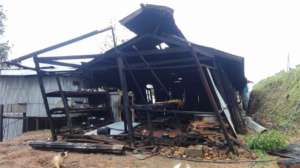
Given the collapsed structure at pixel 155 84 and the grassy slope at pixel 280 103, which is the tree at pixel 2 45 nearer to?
the collapsed structure at pixel 155 84

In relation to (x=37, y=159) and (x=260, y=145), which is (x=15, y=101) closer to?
(x=37, y=159)

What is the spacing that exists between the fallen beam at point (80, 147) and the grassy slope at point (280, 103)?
6.77 metres

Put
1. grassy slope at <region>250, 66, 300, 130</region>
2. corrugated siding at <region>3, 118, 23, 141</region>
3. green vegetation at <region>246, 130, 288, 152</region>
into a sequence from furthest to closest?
corrugated siding at <region>3, 118, 23, 141</region>, grassy slope at <region>250, 66, 300, 130</region>, green vegetation at <region>246, 130, 288, 152</region>


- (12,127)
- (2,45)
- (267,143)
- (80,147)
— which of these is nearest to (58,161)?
(80,147)

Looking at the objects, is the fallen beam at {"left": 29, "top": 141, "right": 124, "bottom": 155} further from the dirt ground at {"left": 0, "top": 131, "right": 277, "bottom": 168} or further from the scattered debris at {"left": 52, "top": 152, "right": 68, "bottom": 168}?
the scattered debris at {"left": 52, "top": 152, "right": 68, "bottom": 168}

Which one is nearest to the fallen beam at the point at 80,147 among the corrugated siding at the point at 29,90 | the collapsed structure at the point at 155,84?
the collapsed structure at the point at 155,84

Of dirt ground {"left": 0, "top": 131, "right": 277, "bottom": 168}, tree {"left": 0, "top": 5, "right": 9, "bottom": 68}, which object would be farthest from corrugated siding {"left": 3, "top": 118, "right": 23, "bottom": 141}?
tree {"left": 0, "top": 5, "right": 9, "bottom": 68}

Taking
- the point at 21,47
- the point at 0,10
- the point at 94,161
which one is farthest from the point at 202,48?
the point at 21,47

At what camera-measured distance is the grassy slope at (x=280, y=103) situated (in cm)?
1133

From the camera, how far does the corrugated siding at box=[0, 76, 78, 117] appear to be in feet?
52.0

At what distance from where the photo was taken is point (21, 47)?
4247 centimetres

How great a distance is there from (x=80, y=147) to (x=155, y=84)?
6.02 metres

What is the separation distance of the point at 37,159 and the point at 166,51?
4447mm

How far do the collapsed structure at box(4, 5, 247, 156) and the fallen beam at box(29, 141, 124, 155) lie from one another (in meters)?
0.73
